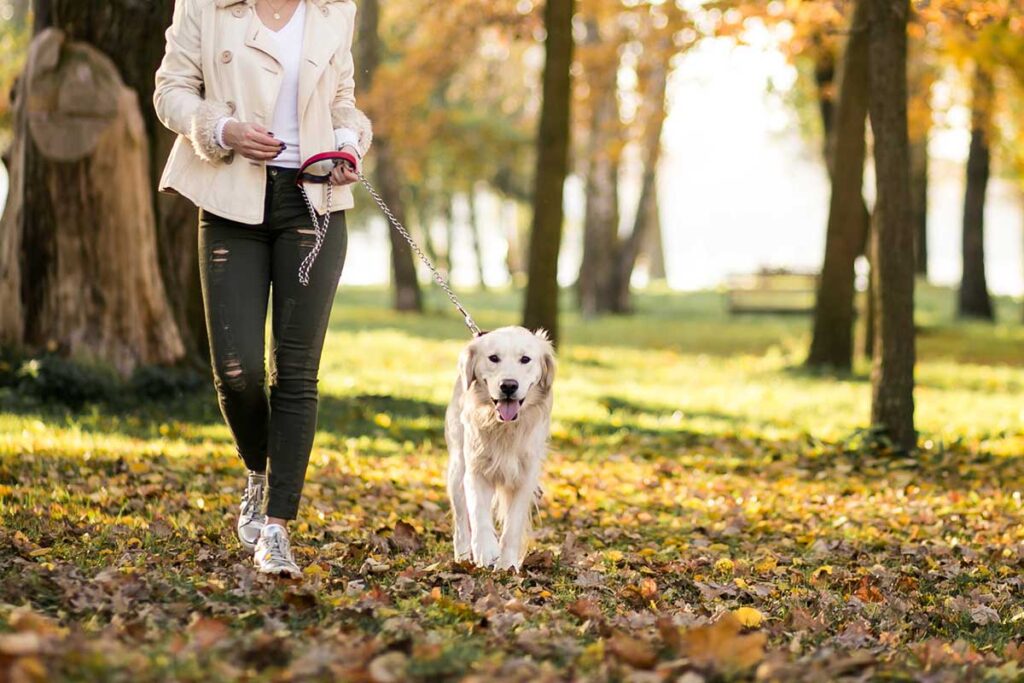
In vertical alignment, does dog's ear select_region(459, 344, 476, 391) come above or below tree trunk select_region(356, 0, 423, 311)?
below

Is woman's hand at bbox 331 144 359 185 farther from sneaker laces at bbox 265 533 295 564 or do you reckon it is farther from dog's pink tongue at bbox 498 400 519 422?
sneaker laces at bbox 265 533 295 564

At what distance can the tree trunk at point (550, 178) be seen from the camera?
13711 millimetres

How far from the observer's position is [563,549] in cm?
625

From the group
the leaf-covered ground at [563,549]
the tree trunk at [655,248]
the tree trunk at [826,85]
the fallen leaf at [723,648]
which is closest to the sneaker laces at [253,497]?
the leaf-covered ground at [563,549]

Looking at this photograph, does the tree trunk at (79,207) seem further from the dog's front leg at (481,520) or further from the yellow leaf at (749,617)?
the yellow leaf at (749,617)

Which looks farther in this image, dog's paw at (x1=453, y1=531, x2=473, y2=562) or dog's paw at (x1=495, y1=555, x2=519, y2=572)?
dog's paw at (x1=453, y1=531, x2=473, y2=562)

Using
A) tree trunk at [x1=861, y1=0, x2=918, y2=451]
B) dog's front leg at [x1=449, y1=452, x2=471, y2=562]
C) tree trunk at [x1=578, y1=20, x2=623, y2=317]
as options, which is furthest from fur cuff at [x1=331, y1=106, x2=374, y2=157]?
tree trunk at [x1=578, y1=20, x2=623, y2=317]

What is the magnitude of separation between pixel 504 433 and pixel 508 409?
0.18 m

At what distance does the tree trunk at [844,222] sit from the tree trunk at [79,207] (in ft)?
26.4

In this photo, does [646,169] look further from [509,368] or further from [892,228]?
[509,368]

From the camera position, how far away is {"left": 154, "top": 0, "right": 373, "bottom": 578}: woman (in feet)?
16.2

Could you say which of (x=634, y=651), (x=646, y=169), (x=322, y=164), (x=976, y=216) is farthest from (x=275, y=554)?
(x=646, y=169)

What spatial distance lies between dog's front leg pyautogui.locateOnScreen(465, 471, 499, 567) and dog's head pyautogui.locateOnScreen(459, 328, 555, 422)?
1.18 ft

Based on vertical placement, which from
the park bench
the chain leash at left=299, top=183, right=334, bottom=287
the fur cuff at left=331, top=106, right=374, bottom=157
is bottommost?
the park bench
